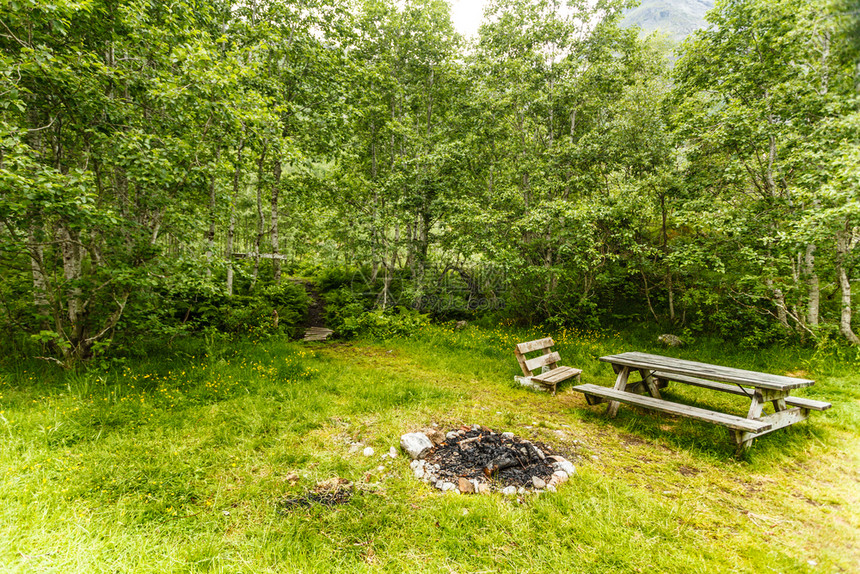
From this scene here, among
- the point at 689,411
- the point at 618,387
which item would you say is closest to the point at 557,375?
the point at 618,387

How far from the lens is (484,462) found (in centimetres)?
385

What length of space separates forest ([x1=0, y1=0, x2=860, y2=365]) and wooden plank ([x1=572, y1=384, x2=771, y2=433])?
280cm

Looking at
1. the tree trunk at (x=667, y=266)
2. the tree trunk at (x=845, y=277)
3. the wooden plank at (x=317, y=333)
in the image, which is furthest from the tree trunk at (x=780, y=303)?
the wooden plank at (x=317, y=333)

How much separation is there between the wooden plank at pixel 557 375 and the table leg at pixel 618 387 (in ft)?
3.44

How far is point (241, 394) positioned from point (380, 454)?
2.92 metres

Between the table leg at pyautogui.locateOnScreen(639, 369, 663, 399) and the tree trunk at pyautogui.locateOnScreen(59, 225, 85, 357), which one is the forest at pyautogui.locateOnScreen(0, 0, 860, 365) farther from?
the table leg at pyautogui.locateOnScreen(639, 369, 663, 399)

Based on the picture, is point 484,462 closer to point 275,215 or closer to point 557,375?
point 557,375

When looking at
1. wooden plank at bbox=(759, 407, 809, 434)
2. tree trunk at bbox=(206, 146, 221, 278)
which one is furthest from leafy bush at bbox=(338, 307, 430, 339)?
wooden plank at bbox=(759, 407, 809, 434)

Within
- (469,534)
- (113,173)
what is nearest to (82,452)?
(469,534)

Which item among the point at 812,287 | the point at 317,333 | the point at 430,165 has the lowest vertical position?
the point at 317,333

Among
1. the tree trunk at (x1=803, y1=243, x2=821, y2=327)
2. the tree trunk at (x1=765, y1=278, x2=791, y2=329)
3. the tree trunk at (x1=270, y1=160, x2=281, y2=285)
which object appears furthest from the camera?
the tree trunk at (x1=270, y1=160, x2=281, y2=285)

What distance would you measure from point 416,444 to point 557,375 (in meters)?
3.62

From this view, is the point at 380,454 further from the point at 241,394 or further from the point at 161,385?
the point at 161,385

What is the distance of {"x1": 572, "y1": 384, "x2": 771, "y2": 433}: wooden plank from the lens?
12.9 ft
